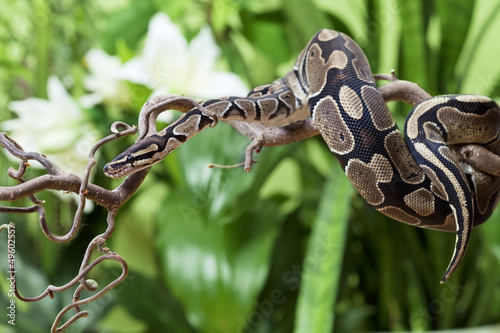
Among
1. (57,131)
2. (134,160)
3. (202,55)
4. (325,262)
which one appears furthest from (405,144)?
(57,131)

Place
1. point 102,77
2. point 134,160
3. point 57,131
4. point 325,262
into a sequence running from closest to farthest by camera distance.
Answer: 1. point 134,160
2. point 325,262
3. point 57,131
4. point 102,77

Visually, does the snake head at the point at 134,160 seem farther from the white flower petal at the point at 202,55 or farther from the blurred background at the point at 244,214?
the white flower petal at the point at 202,55

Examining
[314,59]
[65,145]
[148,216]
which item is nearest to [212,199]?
[65,145]

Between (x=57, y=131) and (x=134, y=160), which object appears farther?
(x=57, y=131)
